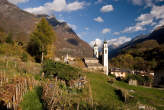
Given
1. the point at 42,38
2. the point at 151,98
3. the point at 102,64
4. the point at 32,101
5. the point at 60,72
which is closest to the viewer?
the point at 32,101

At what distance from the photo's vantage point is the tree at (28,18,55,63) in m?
26.9

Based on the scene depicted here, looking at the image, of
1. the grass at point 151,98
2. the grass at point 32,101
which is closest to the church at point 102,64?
the grass at point 151,98

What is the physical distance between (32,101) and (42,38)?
871 inches

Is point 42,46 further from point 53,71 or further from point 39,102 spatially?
point 39,102

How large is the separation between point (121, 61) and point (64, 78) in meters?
70.7

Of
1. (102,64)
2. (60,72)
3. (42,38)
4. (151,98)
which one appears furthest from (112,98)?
(102,64)

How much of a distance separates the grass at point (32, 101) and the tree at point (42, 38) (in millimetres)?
19943

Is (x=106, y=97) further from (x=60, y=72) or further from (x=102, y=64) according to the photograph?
(x=102, y=64)

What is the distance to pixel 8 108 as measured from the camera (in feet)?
18.3

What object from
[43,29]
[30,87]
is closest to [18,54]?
[43,29]

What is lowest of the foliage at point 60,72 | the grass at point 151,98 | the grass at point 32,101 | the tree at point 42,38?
the grass at point 151,98

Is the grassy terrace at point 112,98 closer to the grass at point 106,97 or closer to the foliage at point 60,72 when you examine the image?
the grass at point 106,97

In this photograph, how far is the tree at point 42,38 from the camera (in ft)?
88.3

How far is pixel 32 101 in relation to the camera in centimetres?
693
